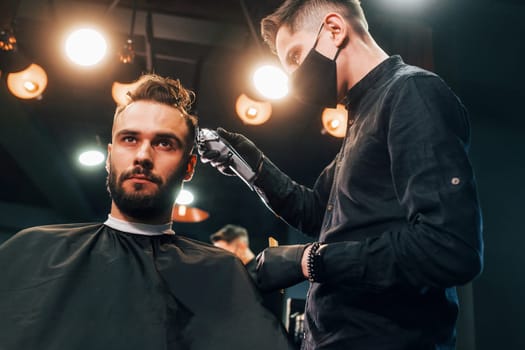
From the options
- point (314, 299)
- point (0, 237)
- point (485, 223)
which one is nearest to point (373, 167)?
point (314, 299)

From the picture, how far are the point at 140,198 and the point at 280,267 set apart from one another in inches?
22.4

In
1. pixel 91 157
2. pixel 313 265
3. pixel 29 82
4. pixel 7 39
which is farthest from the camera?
pixel 91 157

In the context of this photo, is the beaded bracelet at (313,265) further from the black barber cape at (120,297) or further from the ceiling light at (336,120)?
the ceiling light at (336,120)

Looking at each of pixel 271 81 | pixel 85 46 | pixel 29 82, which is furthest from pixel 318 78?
pixel 29 82

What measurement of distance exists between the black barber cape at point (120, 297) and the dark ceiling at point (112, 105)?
2.27m

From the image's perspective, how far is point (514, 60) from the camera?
10.5 ft

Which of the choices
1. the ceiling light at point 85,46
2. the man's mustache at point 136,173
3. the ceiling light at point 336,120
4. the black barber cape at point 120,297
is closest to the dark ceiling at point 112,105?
the ceiling light at point 85,46

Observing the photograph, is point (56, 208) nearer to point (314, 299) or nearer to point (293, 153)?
point (293, 153)

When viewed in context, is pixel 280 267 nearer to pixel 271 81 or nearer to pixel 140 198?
pixel 140 198

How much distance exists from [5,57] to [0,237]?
22.7ft

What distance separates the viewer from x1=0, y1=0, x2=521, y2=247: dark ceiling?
3.90m

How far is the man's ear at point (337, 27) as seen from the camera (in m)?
1.49

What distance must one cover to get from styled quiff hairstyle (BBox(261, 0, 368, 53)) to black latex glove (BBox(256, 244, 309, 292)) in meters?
0.76

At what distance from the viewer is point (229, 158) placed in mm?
1689
